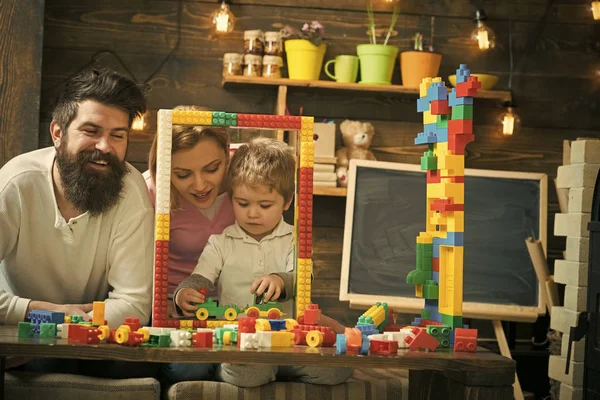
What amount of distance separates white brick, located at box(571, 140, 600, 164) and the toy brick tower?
110 centimetres

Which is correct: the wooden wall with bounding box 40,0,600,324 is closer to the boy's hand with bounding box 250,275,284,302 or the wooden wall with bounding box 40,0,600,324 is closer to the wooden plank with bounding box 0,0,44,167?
the wooden plank with bounding box 0,0,44,167

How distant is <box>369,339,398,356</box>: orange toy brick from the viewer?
160cm

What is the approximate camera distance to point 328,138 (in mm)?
3600

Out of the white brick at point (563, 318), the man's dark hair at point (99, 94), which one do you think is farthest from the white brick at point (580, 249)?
the man's dark hair at point (99, 94)

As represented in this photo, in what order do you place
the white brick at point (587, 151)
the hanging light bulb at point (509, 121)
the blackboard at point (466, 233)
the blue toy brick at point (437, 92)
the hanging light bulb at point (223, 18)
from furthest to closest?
1. the hanging light bulb at point (509, 121)
2. the hanging light bulb at point (223, 18)
3. the blackboard at point (466, 233)
4. the white brick at point (587, 151)
5. the blue toy brick at point (437, 92)

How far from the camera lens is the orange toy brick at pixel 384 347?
160cm

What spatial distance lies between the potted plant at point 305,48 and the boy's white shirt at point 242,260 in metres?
1.80

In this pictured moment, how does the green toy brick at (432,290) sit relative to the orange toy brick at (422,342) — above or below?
above

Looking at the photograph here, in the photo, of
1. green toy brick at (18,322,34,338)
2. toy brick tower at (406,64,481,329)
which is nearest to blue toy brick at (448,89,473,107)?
toy brick tower at (406,64,481,329)

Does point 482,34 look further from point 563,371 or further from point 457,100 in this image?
point 457,100

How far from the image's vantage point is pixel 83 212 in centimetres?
195

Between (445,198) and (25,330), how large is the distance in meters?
0.86

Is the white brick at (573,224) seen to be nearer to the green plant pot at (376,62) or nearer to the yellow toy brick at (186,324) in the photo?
the green plant pot at (376,62)

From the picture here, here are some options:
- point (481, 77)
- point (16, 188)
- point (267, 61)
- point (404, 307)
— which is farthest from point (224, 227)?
point (481, 77)
